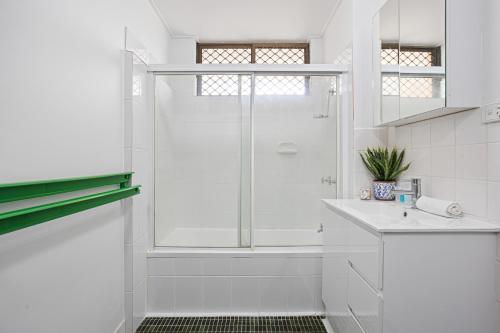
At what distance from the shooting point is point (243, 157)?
2.18 m

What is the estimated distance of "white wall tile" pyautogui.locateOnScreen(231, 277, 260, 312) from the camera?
1.87 metres

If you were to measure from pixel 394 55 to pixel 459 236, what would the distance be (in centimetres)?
108

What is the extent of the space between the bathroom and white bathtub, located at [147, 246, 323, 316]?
0.04ft

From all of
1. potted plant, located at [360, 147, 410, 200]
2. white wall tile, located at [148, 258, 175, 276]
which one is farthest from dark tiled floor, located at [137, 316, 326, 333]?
potted plant, located at [360, 147, 410, 200]

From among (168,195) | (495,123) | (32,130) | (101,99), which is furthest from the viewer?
(168,195)

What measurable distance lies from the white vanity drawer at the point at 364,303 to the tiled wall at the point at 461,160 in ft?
1.84

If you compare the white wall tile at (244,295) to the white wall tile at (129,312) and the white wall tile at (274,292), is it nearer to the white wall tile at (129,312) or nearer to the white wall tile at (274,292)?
the white wall tile at (274,292)

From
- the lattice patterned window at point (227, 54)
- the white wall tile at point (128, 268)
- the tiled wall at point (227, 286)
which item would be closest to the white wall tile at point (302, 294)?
the tiled wall at point (227, 286)

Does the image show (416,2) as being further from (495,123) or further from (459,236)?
(459,236)

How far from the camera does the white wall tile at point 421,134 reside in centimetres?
148

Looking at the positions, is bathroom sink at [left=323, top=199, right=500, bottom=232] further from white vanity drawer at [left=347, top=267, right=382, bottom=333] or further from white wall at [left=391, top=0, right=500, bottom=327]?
white vanity drawer at [left=347, top=267, right=382, bottom=333]

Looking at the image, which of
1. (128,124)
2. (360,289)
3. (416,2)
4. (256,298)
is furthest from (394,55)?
(256,298)

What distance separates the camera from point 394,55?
1586 millimetres

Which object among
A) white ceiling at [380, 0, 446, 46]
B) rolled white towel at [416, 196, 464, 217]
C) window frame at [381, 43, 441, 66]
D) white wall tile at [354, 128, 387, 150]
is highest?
white ceiling at [380, 0, 446, 46]
